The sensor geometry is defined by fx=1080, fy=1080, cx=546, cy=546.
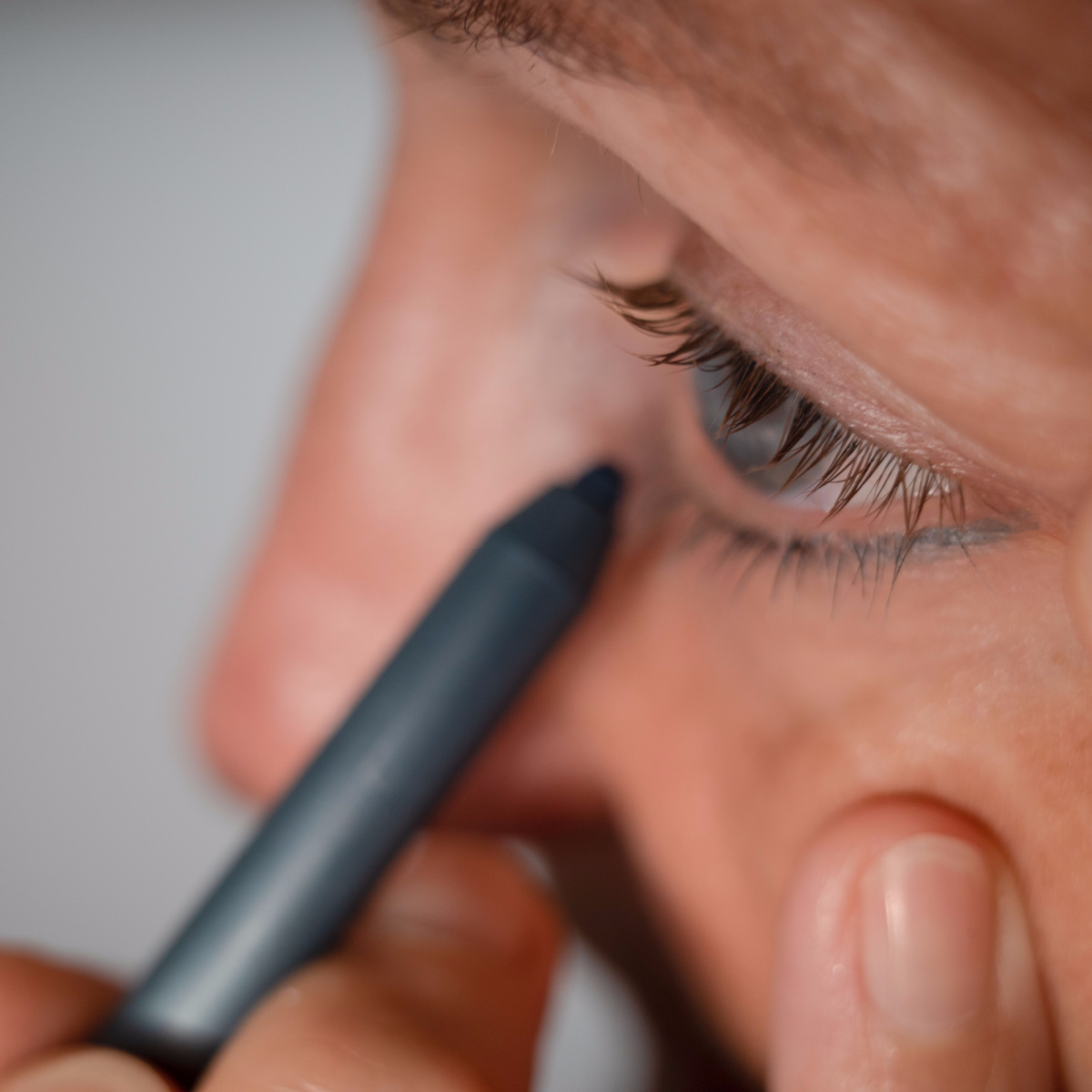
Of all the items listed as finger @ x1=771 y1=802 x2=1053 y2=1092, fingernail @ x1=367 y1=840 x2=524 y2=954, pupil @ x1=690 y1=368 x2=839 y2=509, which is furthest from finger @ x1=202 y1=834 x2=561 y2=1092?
pupil @ x1=690 y1=368 x2=839 y2=509

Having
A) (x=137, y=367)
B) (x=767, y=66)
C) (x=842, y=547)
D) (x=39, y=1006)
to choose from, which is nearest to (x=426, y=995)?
(x=39, y=1006)

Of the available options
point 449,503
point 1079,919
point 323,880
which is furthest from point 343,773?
point 1079,919

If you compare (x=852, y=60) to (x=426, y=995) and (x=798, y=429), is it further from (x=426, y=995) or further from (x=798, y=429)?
(x=426, y=995)

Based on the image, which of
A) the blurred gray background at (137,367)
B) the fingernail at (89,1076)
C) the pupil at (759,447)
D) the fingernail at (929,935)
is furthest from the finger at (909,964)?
the blurred gray background at (137,367)

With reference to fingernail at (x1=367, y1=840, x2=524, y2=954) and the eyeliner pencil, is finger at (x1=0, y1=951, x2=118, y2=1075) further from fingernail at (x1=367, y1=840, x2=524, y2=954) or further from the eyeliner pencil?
fingernail at (x1=367, y1=840, x2=524, y2=954)

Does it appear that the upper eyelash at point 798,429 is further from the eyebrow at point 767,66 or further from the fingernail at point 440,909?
the fingernail at point 440,909

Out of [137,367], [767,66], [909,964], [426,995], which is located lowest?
[137,367]
